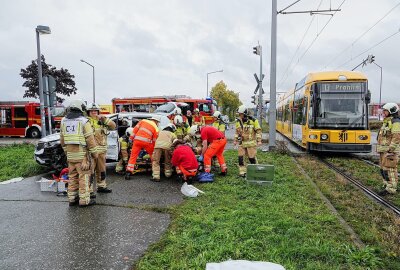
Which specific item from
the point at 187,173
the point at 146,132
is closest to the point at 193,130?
the point at 146,132

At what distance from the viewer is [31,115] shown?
2225cm

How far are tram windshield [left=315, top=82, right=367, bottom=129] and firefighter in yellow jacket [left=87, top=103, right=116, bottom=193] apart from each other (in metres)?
7.78

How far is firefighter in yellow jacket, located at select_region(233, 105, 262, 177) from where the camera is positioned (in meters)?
8.20

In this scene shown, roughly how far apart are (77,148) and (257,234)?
354 centimetres

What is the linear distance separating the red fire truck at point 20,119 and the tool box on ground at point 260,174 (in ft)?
63.4

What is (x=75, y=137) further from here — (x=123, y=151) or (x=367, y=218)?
(x=367, y=218)

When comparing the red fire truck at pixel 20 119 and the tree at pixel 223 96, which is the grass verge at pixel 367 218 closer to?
the red fire truck at pixel 20 119

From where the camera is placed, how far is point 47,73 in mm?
40312

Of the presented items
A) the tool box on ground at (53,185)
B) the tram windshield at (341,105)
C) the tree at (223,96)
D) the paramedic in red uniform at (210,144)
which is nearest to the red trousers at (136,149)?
the paramedic in red uniform at (210,144)

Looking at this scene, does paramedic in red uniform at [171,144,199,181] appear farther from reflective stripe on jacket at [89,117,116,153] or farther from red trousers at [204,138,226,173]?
reflective stripe on jacket at [89,117,116,153]

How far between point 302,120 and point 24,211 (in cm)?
1045

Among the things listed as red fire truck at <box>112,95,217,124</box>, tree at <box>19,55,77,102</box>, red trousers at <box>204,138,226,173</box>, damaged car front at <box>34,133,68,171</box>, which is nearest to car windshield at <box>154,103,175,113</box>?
red fire truck at <box>112,95,217,124</box>

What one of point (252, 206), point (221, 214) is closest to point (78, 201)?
point (221, 214)

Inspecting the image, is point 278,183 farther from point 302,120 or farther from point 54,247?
point 302,120
